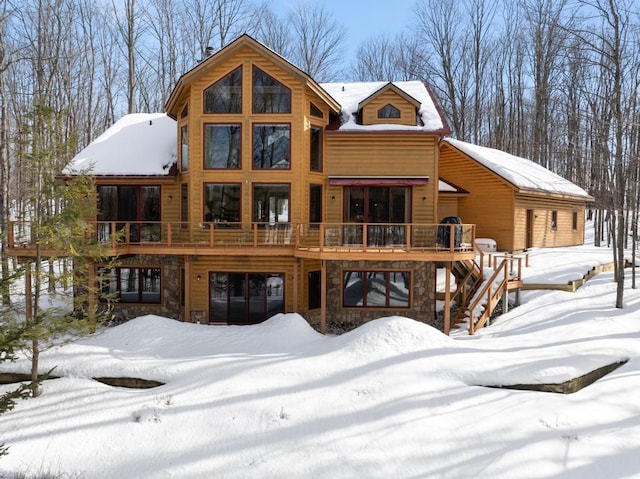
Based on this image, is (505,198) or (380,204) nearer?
(380,204)

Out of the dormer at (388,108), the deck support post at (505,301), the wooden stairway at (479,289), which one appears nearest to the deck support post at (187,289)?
the dormer at (388,108)

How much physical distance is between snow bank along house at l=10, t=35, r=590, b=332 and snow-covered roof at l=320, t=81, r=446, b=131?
0.29 feet

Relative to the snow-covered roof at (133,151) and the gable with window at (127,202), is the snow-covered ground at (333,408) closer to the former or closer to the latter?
the gable with window at (127,202)

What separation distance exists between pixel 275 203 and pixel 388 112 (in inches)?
207

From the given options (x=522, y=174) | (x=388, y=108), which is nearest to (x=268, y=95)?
(x=388, y=108)

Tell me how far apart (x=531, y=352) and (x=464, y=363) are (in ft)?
6.94

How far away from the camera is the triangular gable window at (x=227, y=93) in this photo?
13.9 metres

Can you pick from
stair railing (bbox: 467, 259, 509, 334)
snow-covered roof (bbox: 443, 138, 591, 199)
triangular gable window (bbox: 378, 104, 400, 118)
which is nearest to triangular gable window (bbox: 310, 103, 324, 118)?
triangular gable window (bbox: 378, 104, 400, 118)

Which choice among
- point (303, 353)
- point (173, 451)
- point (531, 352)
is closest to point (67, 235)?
point (173, 451)

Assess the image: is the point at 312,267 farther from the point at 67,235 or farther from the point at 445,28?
the point at 445,28

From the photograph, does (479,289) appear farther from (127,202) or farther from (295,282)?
(127,202)

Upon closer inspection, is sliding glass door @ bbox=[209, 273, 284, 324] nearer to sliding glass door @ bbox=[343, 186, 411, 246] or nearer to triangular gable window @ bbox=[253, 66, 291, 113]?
sliding glass door @ bbox=[343, 186, 411, 246]

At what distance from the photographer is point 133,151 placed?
1576cm

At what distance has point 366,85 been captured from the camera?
1802 cm
